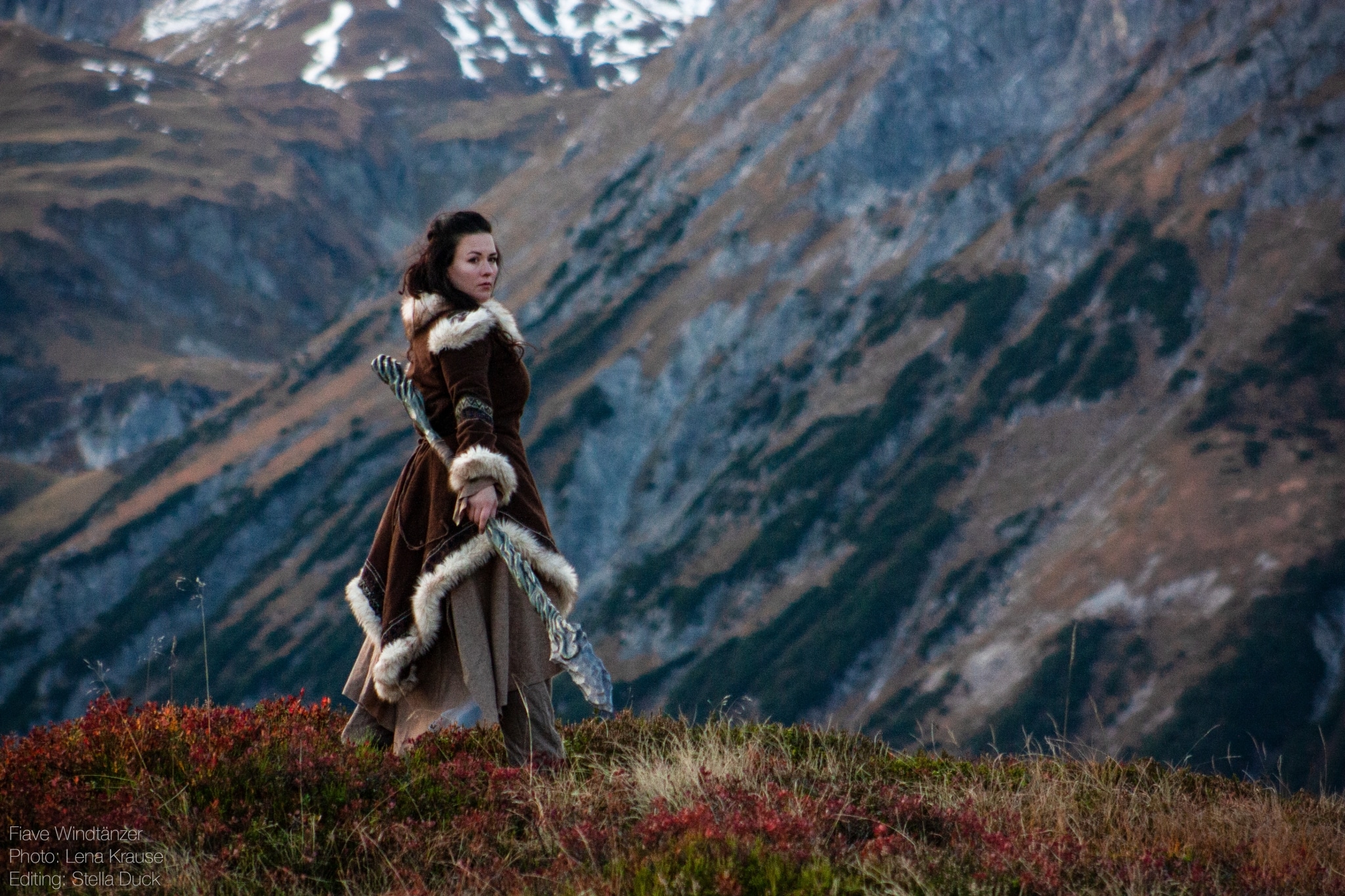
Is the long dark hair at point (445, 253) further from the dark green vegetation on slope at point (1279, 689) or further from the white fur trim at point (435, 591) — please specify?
the dark green vegetation on slope at point (1279, 689)

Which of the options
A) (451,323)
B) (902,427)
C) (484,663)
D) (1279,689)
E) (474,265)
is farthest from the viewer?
(902,427)

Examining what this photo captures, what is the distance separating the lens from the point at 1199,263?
12225cm

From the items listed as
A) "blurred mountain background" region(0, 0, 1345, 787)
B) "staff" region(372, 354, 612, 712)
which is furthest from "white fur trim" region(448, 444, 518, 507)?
"blurred mountain background" region(0, 0, 1345, 787)

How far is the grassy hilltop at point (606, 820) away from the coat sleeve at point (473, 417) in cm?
148

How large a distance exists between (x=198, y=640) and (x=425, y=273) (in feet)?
486

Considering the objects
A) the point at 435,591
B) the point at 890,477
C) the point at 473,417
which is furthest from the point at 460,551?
the point at 890,477

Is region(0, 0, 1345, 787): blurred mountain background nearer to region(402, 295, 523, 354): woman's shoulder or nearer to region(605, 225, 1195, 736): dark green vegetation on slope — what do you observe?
region(605, 225, 1195, 736): dark green vegetation on slope

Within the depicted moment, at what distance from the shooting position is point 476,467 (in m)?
6.22

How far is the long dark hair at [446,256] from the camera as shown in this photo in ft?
21.8

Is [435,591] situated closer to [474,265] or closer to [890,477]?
[474,265]

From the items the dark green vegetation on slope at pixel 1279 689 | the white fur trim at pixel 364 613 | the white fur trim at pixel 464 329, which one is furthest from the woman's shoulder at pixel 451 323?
the dark green vegetation on slope at pixel 1279 689

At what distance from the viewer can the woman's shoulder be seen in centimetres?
639

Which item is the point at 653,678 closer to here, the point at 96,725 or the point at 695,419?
the point at 695,419

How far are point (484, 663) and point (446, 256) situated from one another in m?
2.26
